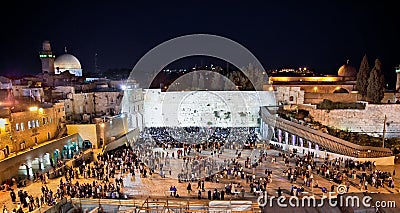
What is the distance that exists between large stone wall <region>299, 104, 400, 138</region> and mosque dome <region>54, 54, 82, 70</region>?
28.8 meters

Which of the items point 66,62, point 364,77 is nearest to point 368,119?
point 364,77

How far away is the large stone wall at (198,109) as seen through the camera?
1215 inches

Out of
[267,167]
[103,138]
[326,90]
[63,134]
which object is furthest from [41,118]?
[326,90]

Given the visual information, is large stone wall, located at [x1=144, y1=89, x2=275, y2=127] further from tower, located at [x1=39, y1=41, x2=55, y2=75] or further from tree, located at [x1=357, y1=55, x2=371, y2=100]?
tower, located at [x1=39, y1=41, x2=55, y2=75]

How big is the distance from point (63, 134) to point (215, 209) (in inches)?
556

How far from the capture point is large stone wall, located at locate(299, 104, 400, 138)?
23.0m

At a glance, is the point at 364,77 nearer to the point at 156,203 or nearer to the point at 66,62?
the point at 156,203

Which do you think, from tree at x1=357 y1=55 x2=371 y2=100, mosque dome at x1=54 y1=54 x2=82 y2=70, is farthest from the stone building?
tree at x1=357 y1=55 x2=371 y2=100

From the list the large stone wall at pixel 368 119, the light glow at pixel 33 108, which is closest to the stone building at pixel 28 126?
the light glow at pixel 33 108

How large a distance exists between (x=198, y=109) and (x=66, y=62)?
17.6m

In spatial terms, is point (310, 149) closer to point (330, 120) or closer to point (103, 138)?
point (330, 120)

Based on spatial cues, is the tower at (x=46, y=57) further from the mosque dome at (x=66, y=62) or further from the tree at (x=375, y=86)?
the tree at (x=375, y=86)

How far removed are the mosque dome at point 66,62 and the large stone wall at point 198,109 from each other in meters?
12.2

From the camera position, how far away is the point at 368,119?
76.0 feet
